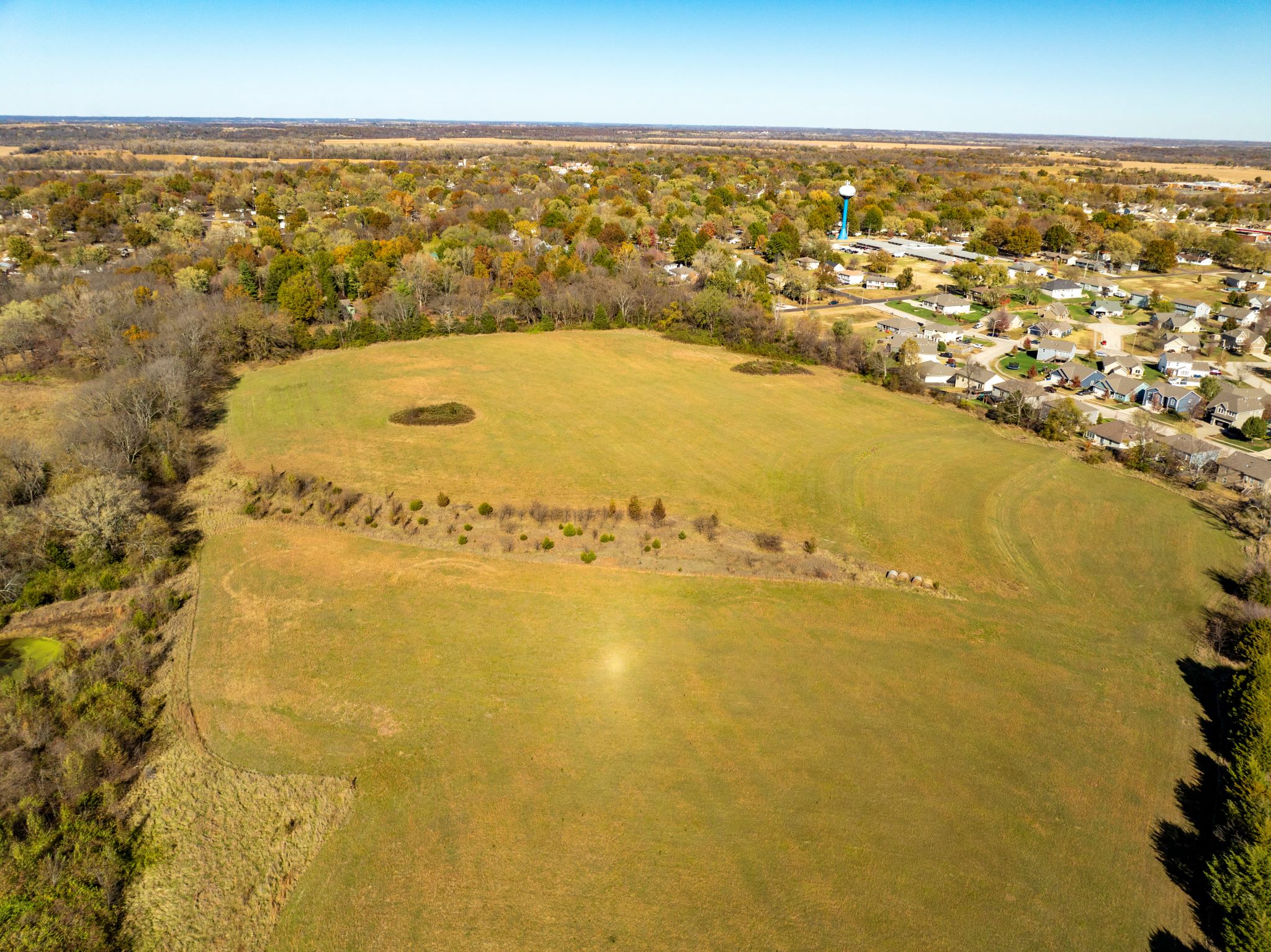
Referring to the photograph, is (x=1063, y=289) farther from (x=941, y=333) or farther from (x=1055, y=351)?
(x=1055, y=351)

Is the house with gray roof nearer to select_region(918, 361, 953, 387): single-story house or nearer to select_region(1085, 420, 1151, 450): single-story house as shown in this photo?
select_region(918, 361, 953, 387): single-story house

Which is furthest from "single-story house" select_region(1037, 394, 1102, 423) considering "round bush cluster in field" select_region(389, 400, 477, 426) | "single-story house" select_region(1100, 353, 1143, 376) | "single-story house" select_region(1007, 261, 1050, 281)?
"single-story house" select_region(1007, 261, 1050, 281)

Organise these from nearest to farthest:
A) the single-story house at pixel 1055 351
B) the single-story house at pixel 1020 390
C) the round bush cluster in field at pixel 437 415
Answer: the round bush cluster in field at pixel 437 415 < the single-story house at pixel 1020 390 < the single-story house at pixel 1055 351

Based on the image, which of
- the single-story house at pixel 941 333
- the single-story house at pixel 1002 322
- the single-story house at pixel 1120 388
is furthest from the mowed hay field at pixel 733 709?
the single-story house at pixel 1002 322

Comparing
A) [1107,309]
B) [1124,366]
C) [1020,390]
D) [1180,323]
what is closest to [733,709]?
[1020,390]

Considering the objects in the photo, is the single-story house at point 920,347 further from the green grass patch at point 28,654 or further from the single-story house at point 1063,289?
the green grass patch at point 28,654

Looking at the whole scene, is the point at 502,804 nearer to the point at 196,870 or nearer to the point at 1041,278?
the point at 196,870
